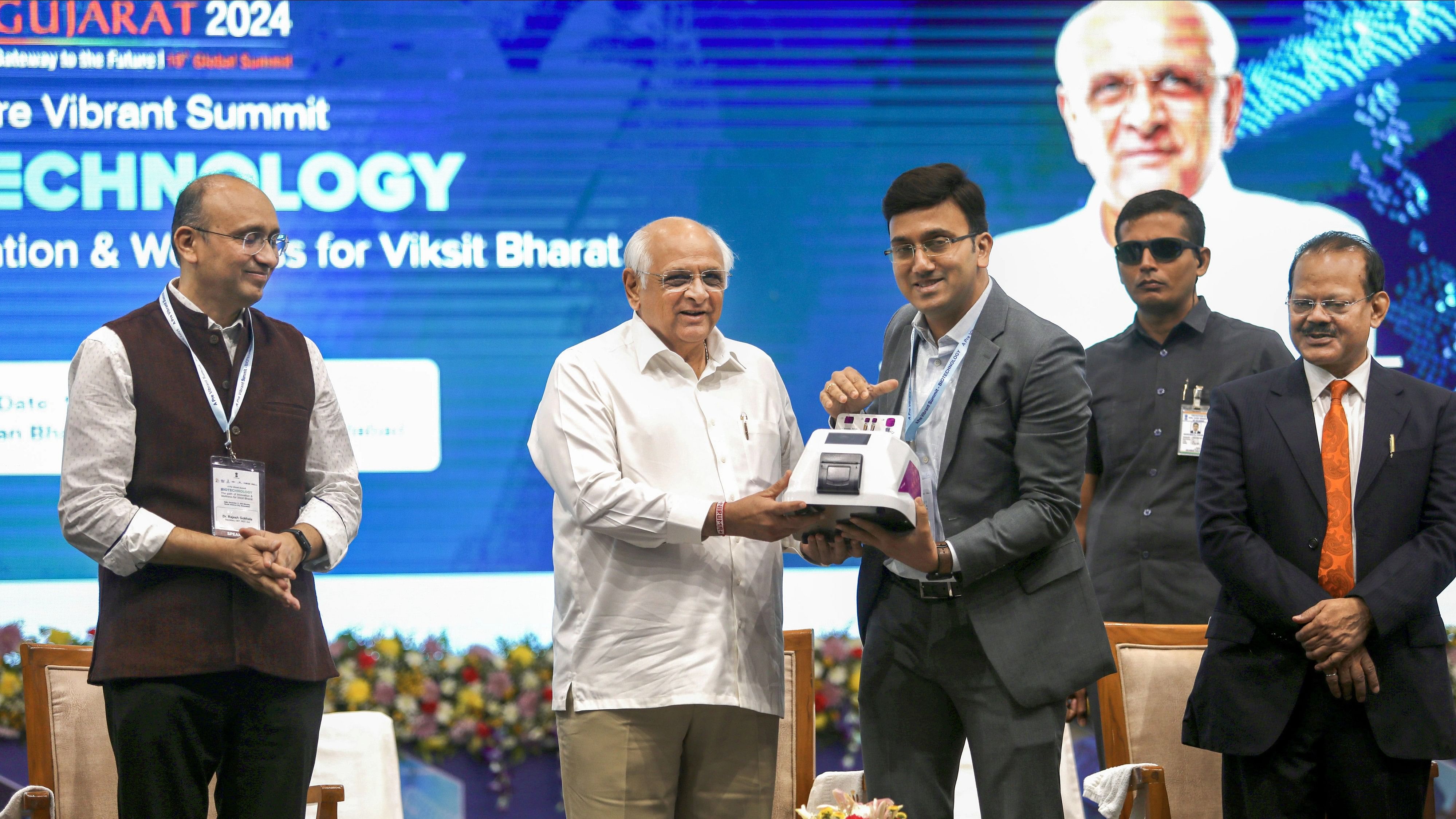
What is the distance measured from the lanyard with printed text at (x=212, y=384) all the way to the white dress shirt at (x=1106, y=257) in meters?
2.93

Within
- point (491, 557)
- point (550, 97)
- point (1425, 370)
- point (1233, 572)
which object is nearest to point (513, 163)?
point (550, 97)

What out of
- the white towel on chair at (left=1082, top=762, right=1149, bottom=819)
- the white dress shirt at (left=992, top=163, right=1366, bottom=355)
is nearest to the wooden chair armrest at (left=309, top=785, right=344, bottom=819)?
the white towel on chair at (left=1082, top=762, right=1149, bottom=819)

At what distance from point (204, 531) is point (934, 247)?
153cm

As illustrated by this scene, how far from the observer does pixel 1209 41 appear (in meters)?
4.68

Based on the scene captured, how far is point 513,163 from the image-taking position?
456 cm

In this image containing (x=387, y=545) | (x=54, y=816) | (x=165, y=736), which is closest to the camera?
(x=165, y=736)

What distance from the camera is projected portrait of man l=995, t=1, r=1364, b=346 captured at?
466 cm

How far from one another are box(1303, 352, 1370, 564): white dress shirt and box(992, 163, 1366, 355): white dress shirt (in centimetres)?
198

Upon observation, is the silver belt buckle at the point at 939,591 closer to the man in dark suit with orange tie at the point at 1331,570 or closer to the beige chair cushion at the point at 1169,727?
the man in dark suit with orange tie at the point at 1331,570

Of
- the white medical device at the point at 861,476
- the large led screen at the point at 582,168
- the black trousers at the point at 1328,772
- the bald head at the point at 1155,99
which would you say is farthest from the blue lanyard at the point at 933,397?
the bald head at the point at 1155,99

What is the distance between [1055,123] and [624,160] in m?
1.61

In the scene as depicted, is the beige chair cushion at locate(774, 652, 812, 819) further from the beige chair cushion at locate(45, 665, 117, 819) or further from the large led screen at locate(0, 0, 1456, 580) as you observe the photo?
the beige chair cushion at locate(45, 665, 117, 819)

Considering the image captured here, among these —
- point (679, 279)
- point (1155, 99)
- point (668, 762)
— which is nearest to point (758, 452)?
point (679, 279)

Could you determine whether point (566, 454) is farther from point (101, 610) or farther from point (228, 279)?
point (101, 610)
